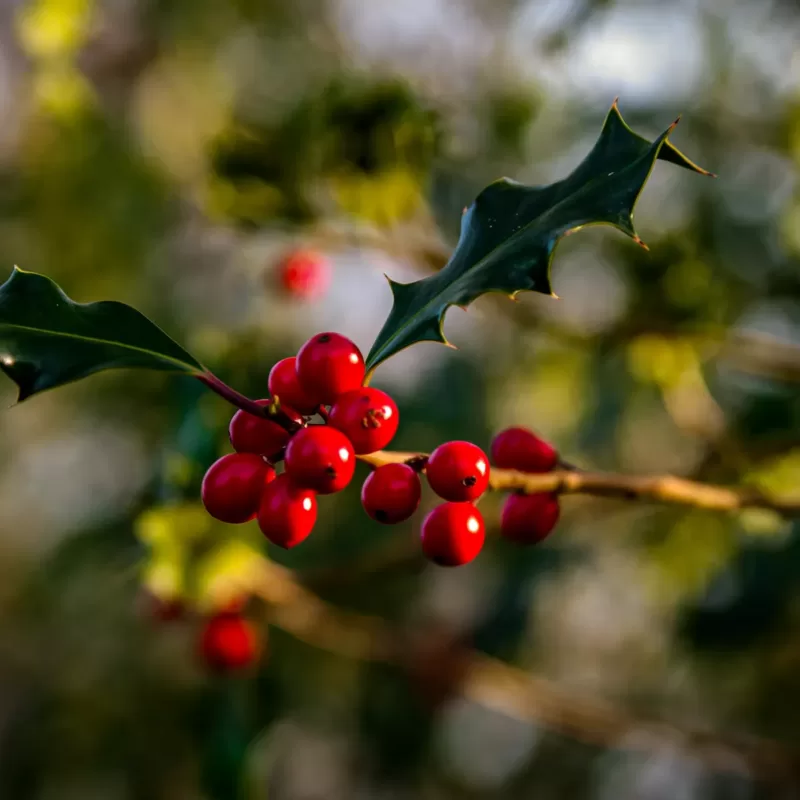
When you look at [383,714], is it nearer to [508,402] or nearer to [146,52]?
[508,402]

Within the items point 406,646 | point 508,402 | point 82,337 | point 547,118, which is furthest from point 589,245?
point 82,337

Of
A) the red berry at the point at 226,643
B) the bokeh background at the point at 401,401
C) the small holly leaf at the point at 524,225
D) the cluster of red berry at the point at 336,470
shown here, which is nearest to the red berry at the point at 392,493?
the cluster of red berry at the point at 336,470

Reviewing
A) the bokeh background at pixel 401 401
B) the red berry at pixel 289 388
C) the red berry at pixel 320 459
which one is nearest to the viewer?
the red berry at pixel 320 459

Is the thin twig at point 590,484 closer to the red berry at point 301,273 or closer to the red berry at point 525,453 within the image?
the red berry at point 525,453

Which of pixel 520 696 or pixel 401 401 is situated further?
pixel 401 401

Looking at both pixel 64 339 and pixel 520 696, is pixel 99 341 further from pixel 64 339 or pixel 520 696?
pixel 520 696

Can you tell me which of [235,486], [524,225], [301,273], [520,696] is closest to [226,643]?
[520,696]
